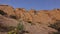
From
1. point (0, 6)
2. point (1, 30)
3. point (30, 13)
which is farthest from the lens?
point (30, 13)

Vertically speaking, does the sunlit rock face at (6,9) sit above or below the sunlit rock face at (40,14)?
above

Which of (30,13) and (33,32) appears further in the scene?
(30,13)

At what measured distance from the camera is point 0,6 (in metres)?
48.9

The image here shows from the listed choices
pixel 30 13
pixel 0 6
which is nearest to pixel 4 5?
pixel 0 6

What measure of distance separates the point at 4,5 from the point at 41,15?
38.7 feet

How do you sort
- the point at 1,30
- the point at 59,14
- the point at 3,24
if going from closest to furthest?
1. the point at 1,30
2. the point at 3,24
3. the point at 59,14

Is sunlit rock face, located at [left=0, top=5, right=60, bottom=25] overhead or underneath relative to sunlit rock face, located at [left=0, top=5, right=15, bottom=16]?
underneath

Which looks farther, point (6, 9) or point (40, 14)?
point (40, 14)

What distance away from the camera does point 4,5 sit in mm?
50844

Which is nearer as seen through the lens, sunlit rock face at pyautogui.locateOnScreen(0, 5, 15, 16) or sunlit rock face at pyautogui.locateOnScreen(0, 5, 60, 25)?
sunlit rock face at pyautogui.locateOnScreen(0, 5, 15, 16)

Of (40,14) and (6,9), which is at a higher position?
(6,9)

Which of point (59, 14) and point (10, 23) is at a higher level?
point (10, 23)

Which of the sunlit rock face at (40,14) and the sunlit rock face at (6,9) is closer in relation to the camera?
the sunlit rock face at (6,9)

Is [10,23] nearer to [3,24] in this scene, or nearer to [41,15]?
[3,24]
